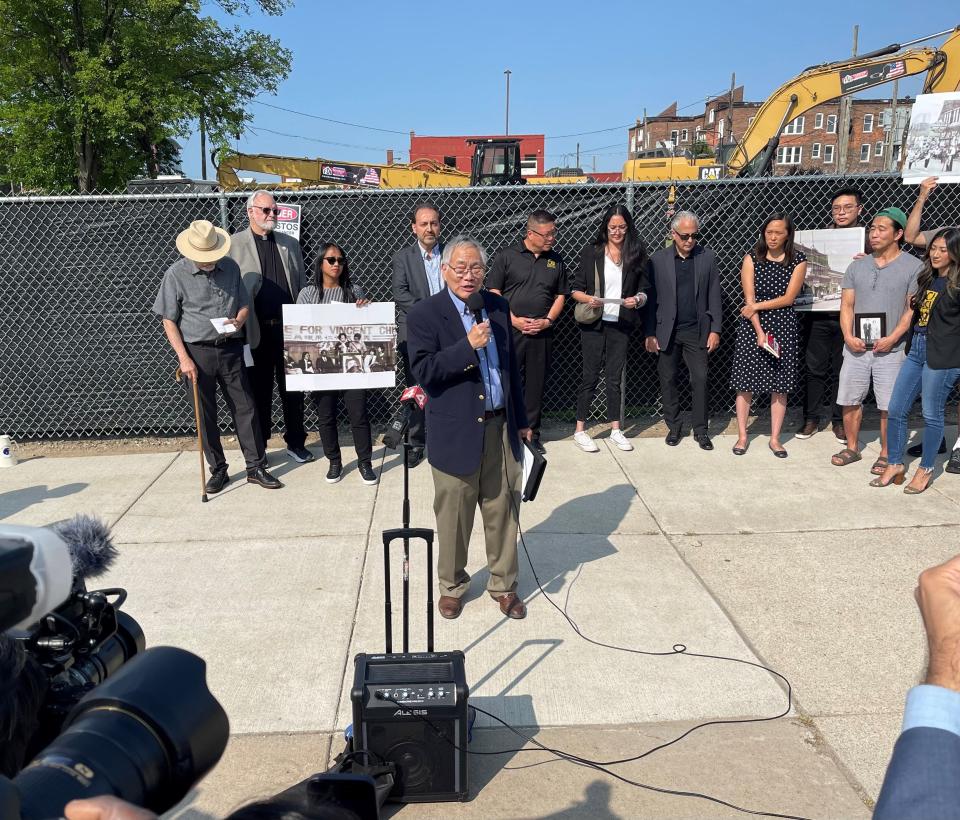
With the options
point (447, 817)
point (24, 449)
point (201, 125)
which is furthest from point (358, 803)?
point (201, 125)

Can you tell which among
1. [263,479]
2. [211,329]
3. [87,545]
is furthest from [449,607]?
[211,329]

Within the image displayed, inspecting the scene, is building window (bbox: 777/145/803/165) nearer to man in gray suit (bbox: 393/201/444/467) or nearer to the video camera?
man in gray suit (bbox: 393/201/444/467)

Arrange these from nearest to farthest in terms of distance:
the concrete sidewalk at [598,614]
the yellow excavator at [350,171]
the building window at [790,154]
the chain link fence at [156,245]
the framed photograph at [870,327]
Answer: the concrete sidewalk at [598,614] → the framed photograph at [870,327] → the chain link fence at [156,245] → the yellow excavator at [350,171] → the building window at [790,154]

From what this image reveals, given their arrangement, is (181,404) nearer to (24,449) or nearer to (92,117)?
(24,449)

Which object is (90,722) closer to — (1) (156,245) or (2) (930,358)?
(2) (930,358)

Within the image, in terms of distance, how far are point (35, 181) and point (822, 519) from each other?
2140 cm

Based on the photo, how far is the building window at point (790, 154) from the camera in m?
62.7

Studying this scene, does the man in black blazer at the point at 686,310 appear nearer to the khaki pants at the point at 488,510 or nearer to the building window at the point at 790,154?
the khaki pants at the point at 488,510

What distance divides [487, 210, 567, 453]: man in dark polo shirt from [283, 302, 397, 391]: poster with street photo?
1.11m

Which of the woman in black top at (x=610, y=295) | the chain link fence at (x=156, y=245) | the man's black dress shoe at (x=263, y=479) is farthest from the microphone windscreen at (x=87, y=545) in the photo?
the chain link fence at (x=156, y=245)

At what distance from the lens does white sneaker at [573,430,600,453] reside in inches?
274

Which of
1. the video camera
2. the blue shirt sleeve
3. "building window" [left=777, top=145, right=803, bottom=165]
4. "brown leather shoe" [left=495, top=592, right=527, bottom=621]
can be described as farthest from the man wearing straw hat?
"building window" [left=777, top=145, right=803, bottom=165]

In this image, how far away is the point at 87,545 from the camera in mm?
2008

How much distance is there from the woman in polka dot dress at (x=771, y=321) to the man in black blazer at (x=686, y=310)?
0.26m
